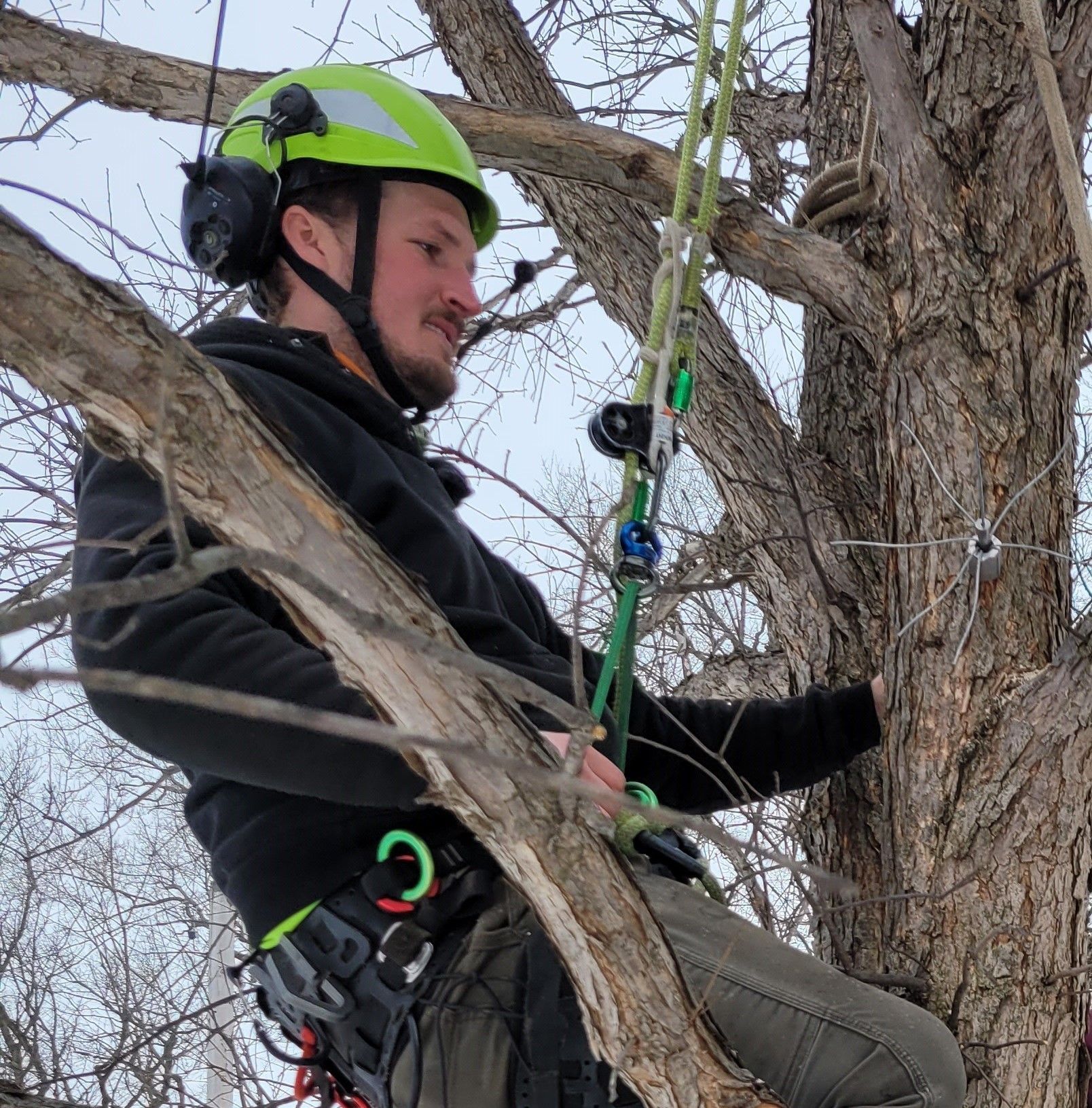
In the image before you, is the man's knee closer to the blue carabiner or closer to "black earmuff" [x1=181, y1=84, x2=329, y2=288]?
the blue carabiner

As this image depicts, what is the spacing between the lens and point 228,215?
2357 mm

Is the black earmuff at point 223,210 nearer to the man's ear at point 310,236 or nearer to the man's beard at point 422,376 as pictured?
the man's ear at point 310,236

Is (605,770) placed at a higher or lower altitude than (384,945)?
higher

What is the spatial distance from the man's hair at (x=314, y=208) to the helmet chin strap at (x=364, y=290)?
19 mm

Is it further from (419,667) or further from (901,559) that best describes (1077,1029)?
(419,667)

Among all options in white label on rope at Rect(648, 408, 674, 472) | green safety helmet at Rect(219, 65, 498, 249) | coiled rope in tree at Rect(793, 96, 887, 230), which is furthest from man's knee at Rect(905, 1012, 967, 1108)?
green safety helmet at Rect(219, 65, 498, 249)

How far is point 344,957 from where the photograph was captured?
1812 mm

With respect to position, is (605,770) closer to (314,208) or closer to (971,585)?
(971,585)

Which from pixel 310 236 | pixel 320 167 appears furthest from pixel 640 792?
pixel 320 167

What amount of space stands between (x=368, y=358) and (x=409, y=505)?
0.44 m

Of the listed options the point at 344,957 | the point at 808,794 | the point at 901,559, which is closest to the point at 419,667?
the point at 344,957

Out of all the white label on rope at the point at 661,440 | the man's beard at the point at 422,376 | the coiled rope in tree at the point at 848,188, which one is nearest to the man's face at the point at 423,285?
the man's beard at the point at 422,376

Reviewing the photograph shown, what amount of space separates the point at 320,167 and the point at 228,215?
0.23 meters

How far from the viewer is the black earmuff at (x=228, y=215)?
236cm
